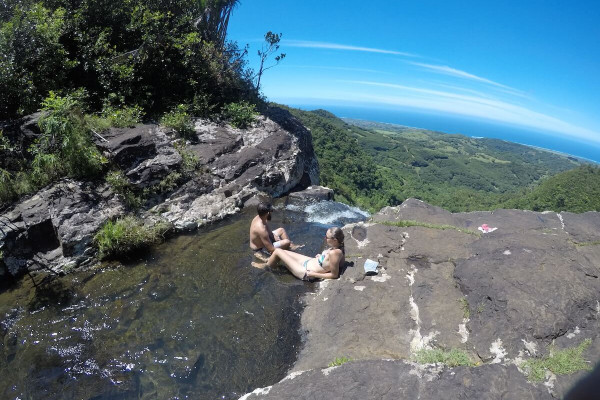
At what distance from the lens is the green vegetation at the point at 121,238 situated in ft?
27.4

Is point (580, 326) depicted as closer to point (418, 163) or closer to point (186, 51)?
point (186, 51)

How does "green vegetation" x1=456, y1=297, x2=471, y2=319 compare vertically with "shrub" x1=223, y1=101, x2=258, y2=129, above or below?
below

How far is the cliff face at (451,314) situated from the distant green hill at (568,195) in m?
41.9

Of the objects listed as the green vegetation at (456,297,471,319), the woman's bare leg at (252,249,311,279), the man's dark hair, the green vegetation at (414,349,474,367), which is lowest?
the woman's bare leg at (252,249,311,279)

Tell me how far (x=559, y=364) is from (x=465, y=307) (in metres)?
1.86

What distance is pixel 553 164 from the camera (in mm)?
169375

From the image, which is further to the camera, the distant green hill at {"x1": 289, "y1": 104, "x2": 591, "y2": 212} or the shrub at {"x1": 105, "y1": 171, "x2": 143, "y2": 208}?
the distant green hill at {"x1": 289, "y1": 104, "x2": 591, "y2": 212}

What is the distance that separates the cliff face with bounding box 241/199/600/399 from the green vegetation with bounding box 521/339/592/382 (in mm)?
77

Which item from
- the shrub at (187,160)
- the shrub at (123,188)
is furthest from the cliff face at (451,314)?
the shrub at (187,160)

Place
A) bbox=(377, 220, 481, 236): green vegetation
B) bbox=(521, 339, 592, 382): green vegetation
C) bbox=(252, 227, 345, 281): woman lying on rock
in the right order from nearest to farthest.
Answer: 1. bbox=(521, 339, 592, 382): green vegetation
2. bbox=(252, 227, 345, 281): woman lying on rock
3. bbox=(377, 220, 481, 236): green vegetation

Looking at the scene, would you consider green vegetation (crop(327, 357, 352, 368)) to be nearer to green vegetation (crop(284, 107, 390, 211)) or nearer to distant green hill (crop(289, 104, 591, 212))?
distant green hill (crop(289, 104, 591, 212))

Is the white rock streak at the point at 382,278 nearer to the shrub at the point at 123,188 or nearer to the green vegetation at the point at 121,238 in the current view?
the green vegetation at the point at 121,238

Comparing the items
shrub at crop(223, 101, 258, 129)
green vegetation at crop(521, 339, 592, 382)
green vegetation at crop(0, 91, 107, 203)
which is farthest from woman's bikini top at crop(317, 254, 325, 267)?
shrub at crop(223, 101, 258, 129)

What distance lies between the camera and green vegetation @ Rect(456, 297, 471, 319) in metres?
Result: 5.74
